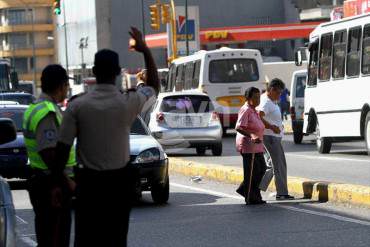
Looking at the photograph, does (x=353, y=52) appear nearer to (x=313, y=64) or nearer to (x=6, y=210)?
(x=313, y=64)

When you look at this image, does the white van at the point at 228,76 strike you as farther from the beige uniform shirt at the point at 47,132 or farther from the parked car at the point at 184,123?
the beige uniform shirt at the point at 47,132

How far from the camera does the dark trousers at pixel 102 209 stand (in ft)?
24.5

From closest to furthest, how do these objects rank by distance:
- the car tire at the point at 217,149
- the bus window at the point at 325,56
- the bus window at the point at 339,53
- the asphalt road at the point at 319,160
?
the asphalt road at the point at 319,160 → the bus window at the point at 339,53 → the bus window at the point at 325,56 → the car tire at the point at 217,149

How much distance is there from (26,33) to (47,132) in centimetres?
14441

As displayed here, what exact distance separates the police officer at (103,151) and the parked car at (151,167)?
8.09m

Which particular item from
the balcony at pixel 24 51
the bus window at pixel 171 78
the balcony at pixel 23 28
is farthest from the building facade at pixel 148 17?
the bus window at pixel 171 78

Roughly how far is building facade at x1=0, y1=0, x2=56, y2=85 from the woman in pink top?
436 ft

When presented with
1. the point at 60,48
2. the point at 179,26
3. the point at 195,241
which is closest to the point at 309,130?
the point at 195,241

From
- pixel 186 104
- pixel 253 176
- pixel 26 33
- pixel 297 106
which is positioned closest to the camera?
pixel 253 176

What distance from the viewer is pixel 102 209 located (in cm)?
748

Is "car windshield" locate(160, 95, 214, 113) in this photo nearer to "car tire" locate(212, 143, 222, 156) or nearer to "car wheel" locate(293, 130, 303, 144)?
"car tire" locate(212, 143, 222, 156)

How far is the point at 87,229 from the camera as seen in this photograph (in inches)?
296

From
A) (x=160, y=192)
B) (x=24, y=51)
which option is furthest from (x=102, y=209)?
(x=24, y=51)

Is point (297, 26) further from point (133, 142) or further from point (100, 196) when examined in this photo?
point (100, 196)
